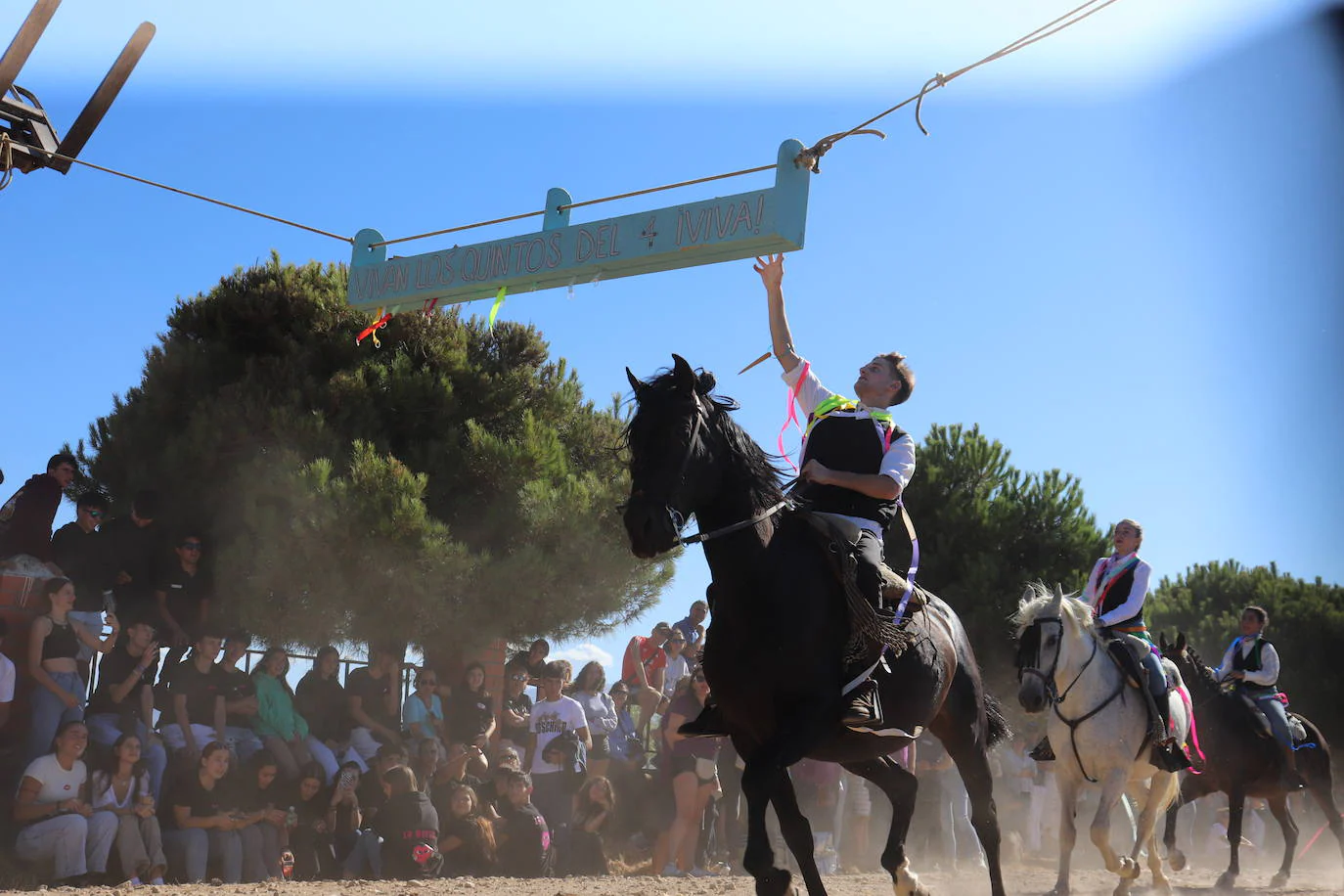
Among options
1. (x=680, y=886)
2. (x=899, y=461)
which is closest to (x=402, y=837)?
(x=680, y=886)

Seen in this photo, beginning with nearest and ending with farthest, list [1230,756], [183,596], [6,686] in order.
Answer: [6,686]
[183,596]
[1230,756]

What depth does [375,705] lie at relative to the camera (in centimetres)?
1123

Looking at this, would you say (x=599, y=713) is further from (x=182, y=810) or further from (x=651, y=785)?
(x=182, y=810)

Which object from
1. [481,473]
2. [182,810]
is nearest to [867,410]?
[182,810]

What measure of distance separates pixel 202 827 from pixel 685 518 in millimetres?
5702

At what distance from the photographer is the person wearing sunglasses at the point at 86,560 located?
9711 millimetres

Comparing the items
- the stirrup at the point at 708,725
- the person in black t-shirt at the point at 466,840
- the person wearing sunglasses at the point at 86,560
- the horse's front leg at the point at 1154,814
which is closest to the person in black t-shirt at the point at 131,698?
the person wearing sunglasses at the point at 86,560

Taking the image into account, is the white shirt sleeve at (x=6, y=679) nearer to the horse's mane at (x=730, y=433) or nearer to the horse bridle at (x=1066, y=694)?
the horse's mane at (x=730, y=433)

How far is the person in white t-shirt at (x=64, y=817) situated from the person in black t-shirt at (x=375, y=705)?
102 inches

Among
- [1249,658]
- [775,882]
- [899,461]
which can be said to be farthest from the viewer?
[1249,658]

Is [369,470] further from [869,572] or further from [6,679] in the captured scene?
[869,572]

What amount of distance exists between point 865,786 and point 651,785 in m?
2.93

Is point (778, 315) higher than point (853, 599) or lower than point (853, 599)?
higher

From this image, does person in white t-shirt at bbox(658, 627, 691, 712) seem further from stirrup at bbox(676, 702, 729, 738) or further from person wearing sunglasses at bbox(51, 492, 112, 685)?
stirrup at bbox(676, 702, 729, 738)
